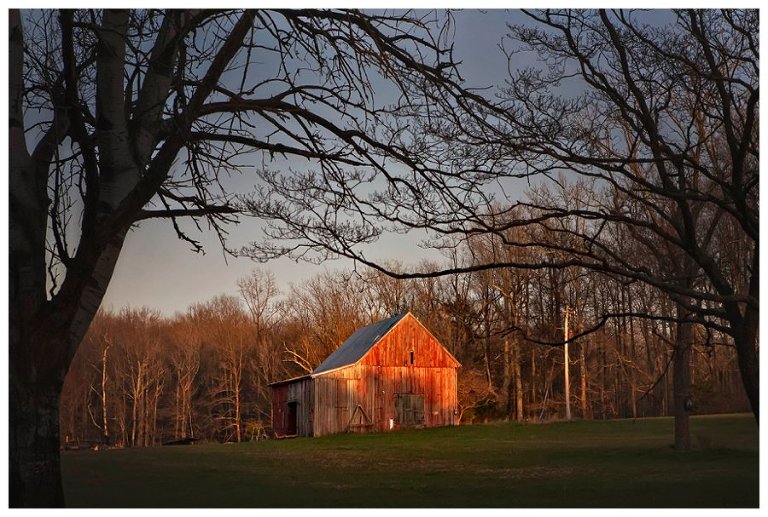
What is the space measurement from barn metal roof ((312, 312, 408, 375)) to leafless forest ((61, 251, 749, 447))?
1.84 metres

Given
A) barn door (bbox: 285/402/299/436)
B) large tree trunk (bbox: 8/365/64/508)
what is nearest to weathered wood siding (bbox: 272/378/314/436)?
barn door (bbox: 285/402/299/436)

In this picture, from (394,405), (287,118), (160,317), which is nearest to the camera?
(287,118)

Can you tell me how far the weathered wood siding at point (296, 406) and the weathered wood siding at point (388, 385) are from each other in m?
0.62

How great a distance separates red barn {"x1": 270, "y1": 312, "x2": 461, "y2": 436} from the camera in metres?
34.8

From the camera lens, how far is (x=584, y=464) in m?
17.3

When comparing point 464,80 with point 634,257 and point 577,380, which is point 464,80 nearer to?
point 634,257

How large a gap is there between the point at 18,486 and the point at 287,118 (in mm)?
4235

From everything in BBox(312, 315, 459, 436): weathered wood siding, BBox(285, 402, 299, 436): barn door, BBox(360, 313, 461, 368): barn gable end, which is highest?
BBox(360, 313, 461, 368): barn gable end

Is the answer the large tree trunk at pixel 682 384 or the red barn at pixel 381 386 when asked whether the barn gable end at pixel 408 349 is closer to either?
the red barn at pixel 381 386

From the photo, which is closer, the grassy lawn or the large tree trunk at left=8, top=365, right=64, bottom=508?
the large tree trunk at left=8, top=365, right=64, bottom=508

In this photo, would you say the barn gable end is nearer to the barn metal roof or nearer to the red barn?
the red barn

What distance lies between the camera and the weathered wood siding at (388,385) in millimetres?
34688

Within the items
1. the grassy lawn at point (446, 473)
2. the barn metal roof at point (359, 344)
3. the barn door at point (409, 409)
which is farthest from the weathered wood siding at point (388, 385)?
the grassy lawn at point (446, 473)

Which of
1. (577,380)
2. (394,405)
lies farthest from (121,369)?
(577,380)
